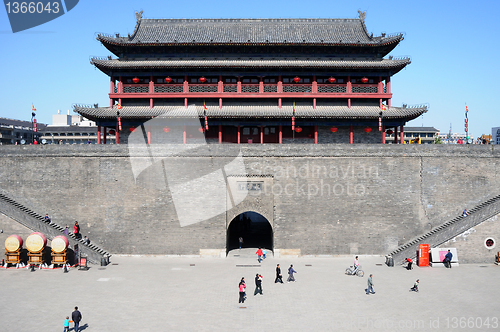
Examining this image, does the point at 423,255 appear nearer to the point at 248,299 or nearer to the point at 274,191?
the point at 274,191

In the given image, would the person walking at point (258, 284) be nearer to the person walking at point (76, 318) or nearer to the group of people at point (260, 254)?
the group of people at point (260, 254)

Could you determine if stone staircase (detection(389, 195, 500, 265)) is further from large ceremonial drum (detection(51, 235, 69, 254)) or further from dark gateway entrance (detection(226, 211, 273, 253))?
large ceremonial drum (detection(51, 235, 69, 254))

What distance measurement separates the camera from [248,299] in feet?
69.2

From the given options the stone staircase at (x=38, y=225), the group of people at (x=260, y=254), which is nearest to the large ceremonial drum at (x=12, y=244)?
the stone staircase at (x=38, y=225)

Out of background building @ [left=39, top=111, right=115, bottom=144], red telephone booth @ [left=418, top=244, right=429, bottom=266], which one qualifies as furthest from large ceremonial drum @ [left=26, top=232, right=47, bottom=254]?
background building @ [left=39, top=111, right=115, bottom=144]

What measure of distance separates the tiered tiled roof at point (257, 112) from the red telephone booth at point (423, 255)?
1085cm

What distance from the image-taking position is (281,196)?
29672 mm

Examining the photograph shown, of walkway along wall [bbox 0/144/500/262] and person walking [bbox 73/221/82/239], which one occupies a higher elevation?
walkway along wall [bbox 0/144/500/262]

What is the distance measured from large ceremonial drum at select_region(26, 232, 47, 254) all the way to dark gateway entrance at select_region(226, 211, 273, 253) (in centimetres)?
1255

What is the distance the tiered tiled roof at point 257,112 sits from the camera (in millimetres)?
32688

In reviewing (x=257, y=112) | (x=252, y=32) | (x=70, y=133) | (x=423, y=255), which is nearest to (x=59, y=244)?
(x=257, y=112)

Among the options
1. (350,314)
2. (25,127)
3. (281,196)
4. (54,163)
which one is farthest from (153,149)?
(25,127)

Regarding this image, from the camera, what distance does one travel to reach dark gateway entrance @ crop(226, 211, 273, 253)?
32.8m

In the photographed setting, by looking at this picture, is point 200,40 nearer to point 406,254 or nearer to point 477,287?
point 406,254
